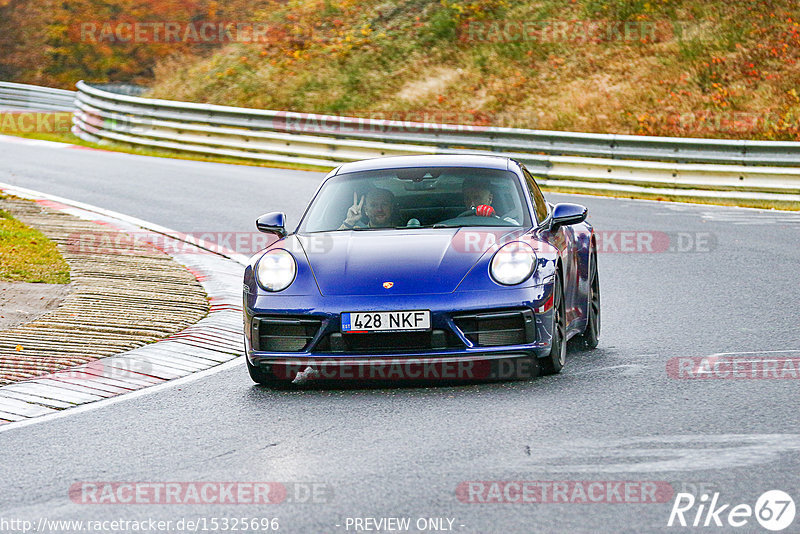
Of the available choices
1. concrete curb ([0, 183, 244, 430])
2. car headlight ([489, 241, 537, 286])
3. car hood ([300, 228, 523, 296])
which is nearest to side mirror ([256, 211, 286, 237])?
car hood ([300, 228, 523, 296])

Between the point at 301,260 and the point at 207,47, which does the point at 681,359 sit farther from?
the point at 207,47

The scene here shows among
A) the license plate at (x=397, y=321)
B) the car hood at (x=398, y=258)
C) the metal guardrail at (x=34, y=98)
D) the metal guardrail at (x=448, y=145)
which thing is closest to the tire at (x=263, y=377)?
the car hood at (x=398, y=258)

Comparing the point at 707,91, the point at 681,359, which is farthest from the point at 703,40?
the point at 681,359

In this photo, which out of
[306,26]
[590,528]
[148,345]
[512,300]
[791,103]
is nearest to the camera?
[590,528]

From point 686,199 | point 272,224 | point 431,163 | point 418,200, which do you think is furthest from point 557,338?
point 686,199

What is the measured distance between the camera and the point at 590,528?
4.44 m

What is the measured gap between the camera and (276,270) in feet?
23.8

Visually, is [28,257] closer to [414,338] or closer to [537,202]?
[537,202]

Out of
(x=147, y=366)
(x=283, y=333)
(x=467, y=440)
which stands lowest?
(x=147, y=366)

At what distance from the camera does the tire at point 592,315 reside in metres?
8.30

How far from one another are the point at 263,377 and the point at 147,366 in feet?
3.36

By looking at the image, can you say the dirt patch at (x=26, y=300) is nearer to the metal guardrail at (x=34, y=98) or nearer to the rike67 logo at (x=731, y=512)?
the rike67 logo at (x=731, y=512)

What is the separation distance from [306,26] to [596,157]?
1641cm

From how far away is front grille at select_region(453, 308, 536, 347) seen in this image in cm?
680
